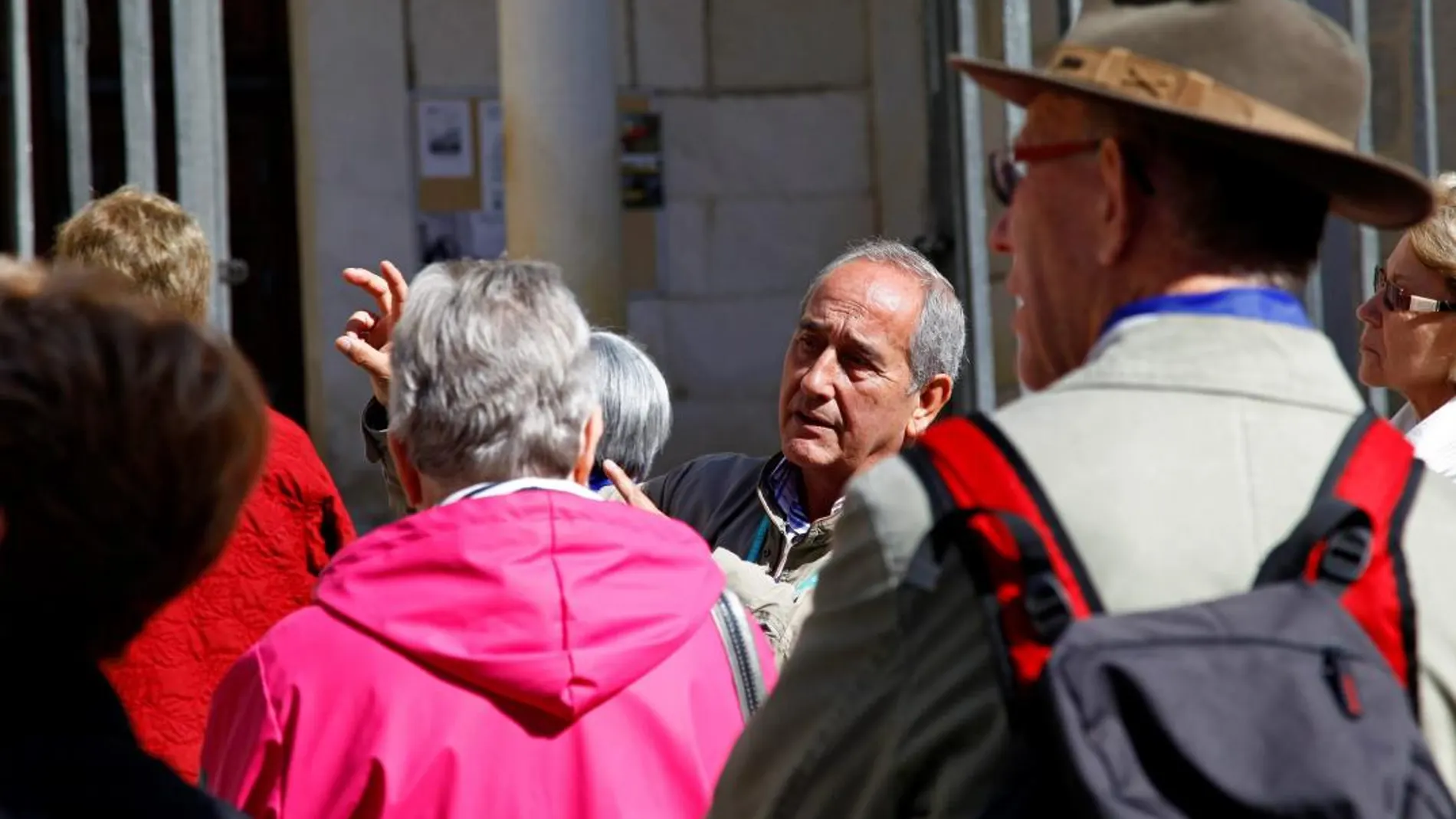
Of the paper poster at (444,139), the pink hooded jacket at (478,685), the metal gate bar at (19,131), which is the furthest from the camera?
the paper poster at (444,139)

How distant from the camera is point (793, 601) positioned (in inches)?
107

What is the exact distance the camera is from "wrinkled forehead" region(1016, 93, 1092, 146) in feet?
5.83

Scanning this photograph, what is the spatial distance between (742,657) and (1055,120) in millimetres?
743

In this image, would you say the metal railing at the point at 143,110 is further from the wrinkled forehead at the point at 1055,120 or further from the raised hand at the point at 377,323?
the wrinkled forehead at the point at 1055,120

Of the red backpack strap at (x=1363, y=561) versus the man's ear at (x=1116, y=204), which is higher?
the man's ear at (x=1116, y=204)

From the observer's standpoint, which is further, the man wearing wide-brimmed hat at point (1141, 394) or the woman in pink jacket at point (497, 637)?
the woman in pink jacket at point (497, 637)

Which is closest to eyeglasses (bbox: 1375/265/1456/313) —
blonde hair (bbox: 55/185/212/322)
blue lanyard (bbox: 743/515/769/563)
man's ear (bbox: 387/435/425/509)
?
blue lanyard (bbox: 743/515/769/563)

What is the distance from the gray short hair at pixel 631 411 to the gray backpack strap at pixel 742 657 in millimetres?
760

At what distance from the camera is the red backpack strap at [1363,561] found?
158cm

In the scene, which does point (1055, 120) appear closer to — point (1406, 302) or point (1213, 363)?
point (1213, 363)

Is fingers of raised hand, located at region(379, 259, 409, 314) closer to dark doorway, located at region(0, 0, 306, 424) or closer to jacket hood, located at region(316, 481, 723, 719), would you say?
jacket hood, located at region(316, 481, 723, 719)

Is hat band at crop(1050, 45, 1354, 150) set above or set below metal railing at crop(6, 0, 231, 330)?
below

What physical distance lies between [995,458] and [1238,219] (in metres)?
0.31

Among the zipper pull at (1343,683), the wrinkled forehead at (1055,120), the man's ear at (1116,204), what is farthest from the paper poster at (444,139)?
the zipper pull at (1343,683)
